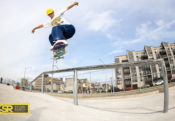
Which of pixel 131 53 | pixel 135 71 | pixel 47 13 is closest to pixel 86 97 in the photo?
pixel 47 13

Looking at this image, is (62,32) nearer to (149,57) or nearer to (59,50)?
(59,50)

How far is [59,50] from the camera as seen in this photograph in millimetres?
15625

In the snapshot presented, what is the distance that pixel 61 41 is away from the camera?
14523mm

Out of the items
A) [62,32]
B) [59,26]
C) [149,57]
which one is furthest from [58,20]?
[149,57]

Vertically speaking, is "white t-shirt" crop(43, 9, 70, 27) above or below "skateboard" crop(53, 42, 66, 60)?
above

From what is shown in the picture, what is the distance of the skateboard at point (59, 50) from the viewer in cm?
1502

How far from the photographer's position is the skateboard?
15.0m

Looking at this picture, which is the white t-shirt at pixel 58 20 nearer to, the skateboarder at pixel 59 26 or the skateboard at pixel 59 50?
the skateboarder at pixel 59 26

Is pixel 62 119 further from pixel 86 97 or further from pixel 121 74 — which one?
pixel 121 74

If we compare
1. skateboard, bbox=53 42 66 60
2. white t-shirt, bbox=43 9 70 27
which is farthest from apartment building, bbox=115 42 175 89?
white t-shirt, bbox=43 9 70 27

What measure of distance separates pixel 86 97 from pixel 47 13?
11.6 meters

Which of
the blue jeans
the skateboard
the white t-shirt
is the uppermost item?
the white t-shirt

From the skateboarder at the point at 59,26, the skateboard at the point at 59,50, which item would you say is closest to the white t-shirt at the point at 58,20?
the skateboarder at the point at 59,26

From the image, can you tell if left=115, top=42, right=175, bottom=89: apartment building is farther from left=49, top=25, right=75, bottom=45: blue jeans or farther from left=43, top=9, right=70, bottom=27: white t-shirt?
left=43, top=9, right=70, bottom=27: white t-shirt
